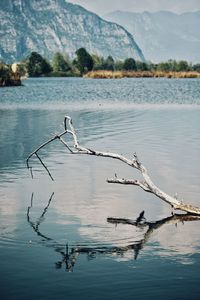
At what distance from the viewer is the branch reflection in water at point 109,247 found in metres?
13.8

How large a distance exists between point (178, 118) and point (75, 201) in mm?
34009

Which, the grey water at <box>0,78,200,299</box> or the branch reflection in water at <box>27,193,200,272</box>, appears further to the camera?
the branch reflection in water at <box>27,193,200,272</box>

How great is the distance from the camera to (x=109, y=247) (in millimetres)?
14523

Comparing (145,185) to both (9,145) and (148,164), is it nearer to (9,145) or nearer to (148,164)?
(148,164)

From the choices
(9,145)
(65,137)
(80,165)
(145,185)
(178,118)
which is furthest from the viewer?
(178,118)

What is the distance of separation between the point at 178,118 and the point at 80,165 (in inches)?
1062

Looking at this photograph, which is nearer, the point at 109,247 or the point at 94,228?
the point at 109,247

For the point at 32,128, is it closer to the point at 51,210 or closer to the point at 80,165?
the point at 80,165

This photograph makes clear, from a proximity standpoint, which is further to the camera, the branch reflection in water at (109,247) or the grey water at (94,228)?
the branch reflection in water at (109,247)

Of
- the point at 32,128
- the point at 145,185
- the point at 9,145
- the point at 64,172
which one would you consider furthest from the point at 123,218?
the point at 32,128

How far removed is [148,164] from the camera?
1043 inches

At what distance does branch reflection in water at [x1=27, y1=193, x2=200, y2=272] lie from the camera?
13832 mm

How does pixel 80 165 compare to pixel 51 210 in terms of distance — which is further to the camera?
pixel 80 165

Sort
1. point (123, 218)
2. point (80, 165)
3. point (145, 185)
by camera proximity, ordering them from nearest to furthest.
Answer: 1. point (123, 218)
2. point (145, 185)
3. point (80, 165)
